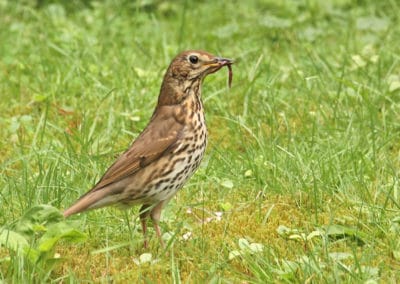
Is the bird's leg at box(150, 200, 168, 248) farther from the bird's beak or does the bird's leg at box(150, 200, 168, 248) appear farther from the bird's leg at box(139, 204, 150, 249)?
the bird's beak

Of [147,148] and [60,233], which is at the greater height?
[147,148]

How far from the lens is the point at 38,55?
785cm

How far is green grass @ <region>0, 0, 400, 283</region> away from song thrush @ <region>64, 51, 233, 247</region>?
0.71ft

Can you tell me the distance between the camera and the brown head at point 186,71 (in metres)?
5.09

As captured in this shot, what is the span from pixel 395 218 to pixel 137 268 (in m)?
1.33

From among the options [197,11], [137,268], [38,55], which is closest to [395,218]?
[137,268]

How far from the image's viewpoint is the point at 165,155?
4.99m

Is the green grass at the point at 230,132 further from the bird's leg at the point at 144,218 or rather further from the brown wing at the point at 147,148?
the brown wing at the point at 147,148

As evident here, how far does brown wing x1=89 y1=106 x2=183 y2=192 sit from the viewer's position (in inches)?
196

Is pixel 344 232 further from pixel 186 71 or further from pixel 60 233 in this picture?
pixel 60 233

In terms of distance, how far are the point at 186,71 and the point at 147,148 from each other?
0.43m

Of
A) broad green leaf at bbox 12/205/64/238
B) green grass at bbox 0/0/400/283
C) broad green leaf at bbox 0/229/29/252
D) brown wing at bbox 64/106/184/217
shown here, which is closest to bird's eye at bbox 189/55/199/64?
brown wing at bbox 64/106/184/217

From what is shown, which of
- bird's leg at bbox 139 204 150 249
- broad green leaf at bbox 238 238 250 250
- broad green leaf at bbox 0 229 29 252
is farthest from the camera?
bird's leg at bbox 139 204 150 249

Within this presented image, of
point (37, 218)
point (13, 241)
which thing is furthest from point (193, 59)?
point (13, 241)
